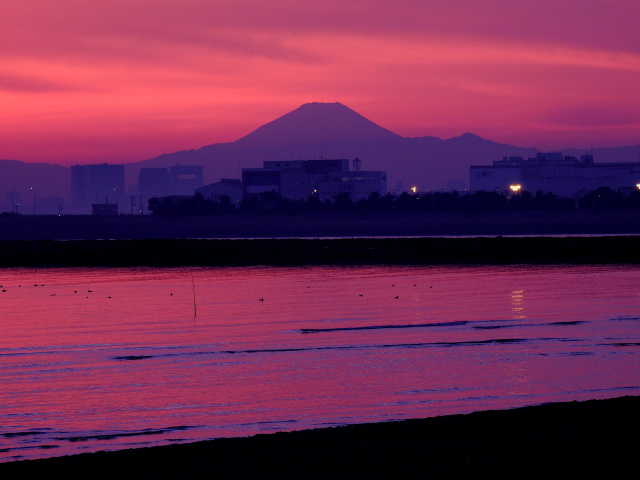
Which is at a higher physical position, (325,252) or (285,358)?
(325,252)

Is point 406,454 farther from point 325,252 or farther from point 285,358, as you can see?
point 325,252

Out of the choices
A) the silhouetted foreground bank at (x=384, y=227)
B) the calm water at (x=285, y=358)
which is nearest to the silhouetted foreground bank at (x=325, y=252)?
the calm water at (x=285, y=358)

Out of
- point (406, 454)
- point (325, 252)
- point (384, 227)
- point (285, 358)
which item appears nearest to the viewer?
point (406, 454)

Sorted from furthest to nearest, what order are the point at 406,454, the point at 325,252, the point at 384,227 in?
the point at 384,227 → the point at 325,252 → the point at 406,454

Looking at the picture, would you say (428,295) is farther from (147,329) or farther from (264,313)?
(147,329)

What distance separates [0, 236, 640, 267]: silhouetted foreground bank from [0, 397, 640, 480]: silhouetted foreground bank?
61.8m

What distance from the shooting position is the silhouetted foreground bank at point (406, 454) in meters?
11.7

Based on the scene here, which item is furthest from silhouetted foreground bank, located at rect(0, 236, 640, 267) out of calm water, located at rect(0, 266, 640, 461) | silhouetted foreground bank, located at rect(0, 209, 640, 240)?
silhouetted foreground bank, located at rect(0, 209, 640, 240)

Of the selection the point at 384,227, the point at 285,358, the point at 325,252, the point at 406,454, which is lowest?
the point at 285,358

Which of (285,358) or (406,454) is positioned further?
(285,358)

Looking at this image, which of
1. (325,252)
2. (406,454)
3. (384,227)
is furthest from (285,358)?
(384,227)

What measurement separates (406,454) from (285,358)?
11.5m

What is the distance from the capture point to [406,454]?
41.4 feet

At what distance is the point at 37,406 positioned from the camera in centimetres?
1827
